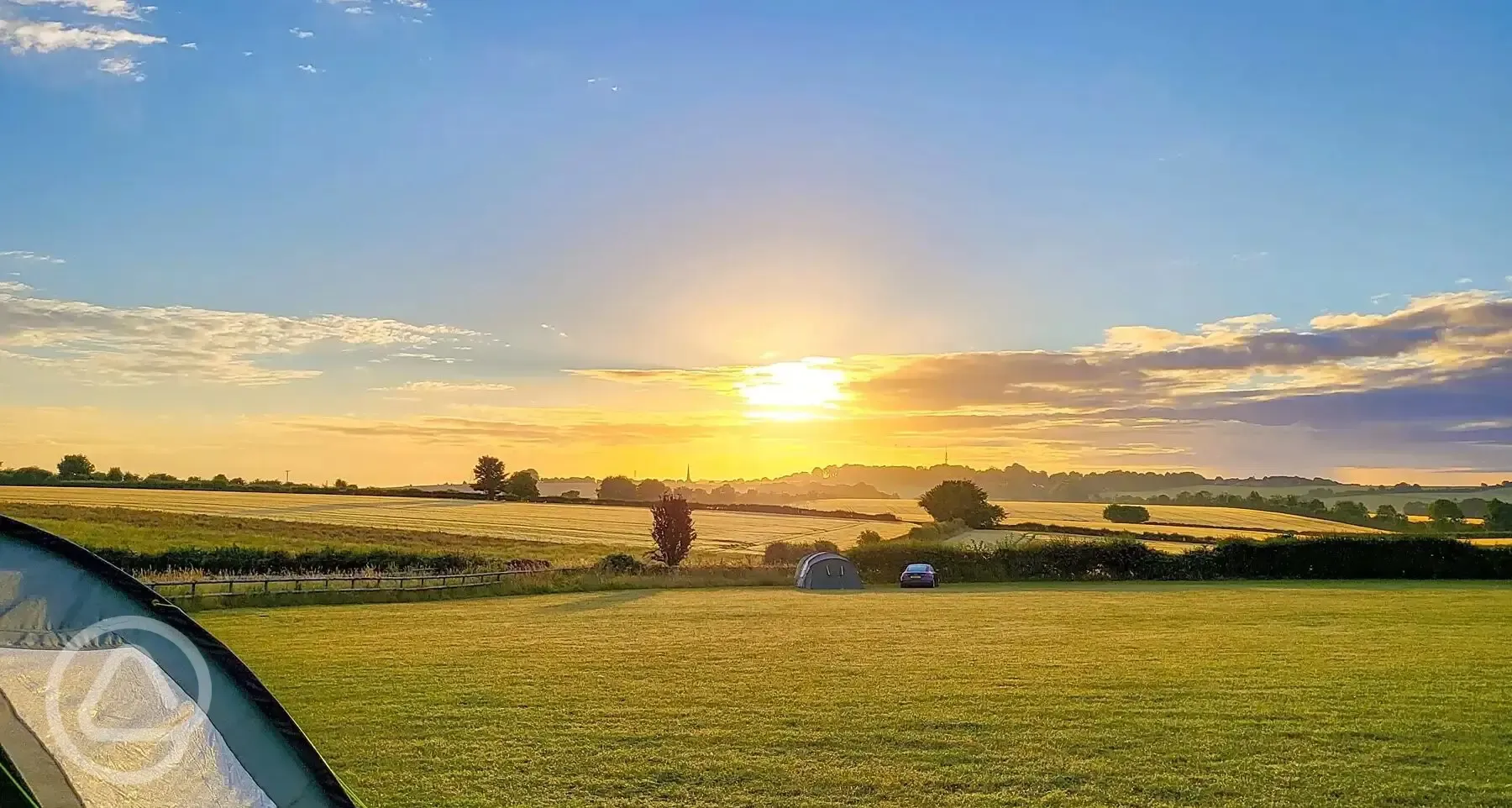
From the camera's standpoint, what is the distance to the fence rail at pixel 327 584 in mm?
32750

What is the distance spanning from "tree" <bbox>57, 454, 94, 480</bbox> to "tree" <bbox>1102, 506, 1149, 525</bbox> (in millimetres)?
92404

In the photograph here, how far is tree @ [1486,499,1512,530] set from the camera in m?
74.9

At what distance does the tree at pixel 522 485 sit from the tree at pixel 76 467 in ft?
123

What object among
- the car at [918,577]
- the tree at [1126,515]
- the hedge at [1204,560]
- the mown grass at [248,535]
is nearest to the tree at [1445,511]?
the tree at [1126,515]

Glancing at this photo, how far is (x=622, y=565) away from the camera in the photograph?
49.6 m

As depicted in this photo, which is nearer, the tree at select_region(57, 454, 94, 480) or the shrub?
the shrub

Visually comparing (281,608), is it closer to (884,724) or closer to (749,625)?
(749,625)

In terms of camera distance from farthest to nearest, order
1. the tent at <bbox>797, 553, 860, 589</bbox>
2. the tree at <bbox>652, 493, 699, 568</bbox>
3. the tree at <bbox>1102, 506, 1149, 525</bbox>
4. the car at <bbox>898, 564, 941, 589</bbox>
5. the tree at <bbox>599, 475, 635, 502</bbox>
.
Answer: the tree at <bbox>599, 475, 635, 502</bbox> < the tree at <bbox>1102, 506, 1149, 525</bbox> < the tree at <bbox>652, 493, 699, 568</bbox> < the car at <bbox>898, 564, 941, 589</bbox> < the tent at <bbox>797, 553, 860, 589</bbox>

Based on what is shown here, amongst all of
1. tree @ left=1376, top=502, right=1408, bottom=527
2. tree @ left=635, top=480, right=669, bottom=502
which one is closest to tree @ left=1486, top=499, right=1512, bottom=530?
tree @ left=1376, top=502, right=1408, bottom=527

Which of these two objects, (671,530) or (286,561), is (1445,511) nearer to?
(671,530)

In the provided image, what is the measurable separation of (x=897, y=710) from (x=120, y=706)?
35.6ft

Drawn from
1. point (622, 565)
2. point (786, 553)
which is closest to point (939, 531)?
point (786, 553)

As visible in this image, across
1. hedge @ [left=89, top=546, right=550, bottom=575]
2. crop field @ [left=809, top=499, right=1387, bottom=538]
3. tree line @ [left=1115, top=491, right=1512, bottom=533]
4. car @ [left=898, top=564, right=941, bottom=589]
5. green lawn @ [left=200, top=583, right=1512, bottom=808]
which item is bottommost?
car @ [left=898, top=564, right=941, bottom=589]

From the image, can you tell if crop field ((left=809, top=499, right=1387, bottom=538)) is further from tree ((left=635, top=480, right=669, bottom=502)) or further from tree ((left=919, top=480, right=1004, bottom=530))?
tree ((left=635, top=480, right=669, bottom=502))
